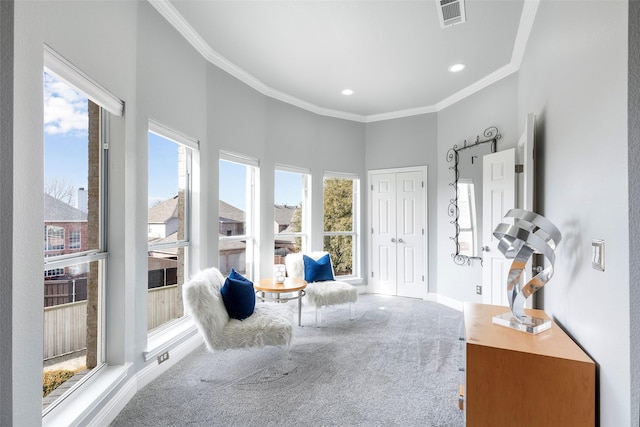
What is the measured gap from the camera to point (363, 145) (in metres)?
5.22

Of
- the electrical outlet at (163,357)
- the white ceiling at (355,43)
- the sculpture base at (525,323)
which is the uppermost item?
the white ceiling at (355,43)

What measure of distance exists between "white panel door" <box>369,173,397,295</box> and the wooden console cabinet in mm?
3636

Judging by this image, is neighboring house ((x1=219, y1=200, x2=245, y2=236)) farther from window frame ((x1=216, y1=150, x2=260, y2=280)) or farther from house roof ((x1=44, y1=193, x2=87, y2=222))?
house roof ((x1=44, y1=193, x2=87, y2=222))

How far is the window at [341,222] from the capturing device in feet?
16.4

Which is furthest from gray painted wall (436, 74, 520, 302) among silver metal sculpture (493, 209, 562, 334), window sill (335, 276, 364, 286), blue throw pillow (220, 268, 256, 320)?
blue throw pillow (220, 268, 256, 320)

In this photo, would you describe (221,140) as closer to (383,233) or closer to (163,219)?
(163,219)

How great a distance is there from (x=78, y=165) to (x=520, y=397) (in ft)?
8.26

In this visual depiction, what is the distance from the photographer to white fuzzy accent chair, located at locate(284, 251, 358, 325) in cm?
351

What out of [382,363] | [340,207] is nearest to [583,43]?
[382,363]

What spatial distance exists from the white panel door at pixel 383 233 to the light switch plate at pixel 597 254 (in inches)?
149

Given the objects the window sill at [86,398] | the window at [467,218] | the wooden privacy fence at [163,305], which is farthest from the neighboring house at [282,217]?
the window sill at [86,398]

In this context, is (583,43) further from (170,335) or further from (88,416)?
(170,335)

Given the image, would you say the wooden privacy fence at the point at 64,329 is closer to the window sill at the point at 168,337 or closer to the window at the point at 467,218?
the window sill at the point at 168,337

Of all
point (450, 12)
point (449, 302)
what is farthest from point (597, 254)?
point (449, 302)
